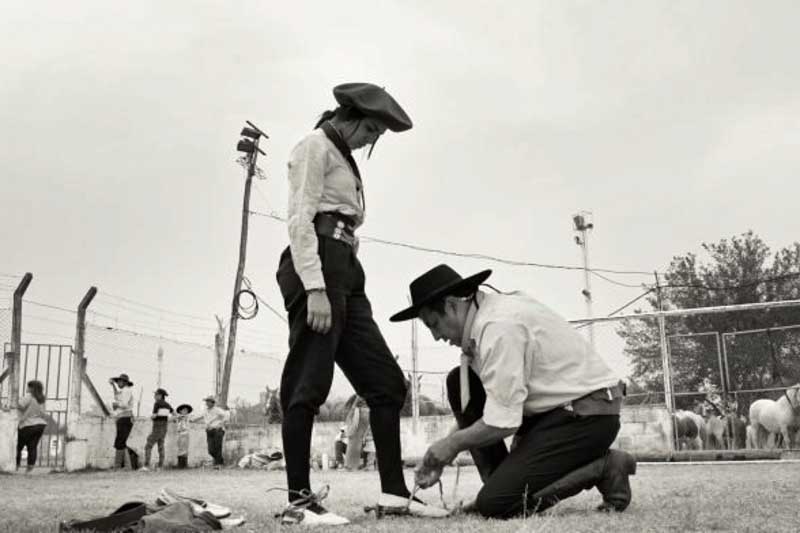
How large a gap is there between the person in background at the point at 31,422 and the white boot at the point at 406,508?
1248 centimetres

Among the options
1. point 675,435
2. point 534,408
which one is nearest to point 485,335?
point 534,408

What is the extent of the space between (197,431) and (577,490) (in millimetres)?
15958

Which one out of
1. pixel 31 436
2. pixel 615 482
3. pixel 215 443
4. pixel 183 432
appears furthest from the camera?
pixel 183 432

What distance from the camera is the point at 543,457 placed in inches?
152

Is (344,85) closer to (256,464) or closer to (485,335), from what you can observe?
(485,335)

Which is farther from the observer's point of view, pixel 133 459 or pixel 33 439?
pixel 133 459

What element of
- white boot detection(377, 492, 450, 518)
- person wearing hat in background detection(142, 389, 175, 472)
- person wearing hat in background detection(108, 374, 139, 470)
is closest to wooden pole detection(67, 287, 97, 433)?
person wearing hat in background detection(108, 374, 139, 470)

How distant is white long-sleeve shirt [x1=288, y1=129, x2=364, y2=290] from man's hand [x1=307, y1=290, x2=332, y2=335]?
39 millimetres

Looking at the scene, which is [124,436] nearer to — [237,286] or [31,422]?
[31,422]

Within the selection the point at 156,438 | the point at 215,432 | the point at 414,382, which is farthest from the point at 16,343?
the point at 414,382

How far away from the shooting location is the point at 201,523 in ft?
11.7

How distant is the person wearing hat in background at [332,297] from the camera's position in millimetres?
3857

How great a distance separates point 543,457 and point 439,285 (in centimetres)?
88

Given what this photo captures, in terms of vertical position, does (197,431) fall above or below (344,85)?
below
